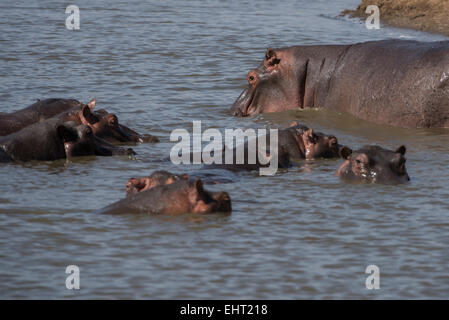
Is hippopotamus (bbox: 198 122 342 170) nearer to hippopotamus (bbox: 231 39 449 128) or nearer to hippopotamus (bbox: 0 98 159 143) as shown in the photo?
hippopotamus (bbox: 0 98 159 143)

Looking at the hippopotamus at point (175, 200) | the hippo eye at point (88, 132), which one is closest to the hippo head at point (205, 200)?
the hippopotamus at point (175, 200)

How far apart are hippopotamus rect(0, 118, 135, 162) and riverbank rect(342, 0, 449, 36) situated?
1032 centimetres

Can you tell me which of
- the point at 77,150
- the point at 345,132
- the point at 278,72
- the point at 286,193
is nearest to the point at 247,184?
the point at 286,193

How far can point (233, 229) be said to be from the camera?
6879 millimetres

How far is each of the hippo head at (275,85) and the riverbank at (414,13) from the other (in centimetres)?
686

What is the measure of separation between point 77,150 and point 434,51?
4.26 metres

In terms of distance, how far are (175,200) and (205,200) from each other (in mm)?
221

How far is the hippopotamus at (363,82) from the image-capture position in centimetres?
1052

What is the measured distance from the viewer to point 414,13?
19969 mm

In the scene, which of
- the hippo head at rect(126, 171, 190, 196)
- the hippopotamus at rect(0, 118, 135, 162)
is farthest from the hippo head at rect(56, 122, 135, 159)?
the hippo head at rect(126, 171, 190, 196)

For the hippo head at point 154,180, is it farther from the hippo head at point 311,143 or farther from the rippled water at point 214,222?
the hippo head at point 311,143

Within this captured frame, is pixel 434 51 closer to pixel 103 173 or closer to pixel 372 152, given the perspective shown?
pixel 372 152

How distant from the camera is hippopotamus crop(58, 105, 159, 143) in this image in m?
9.64

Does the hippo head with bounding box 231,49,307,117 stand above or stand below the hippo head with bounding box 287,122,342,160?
above
